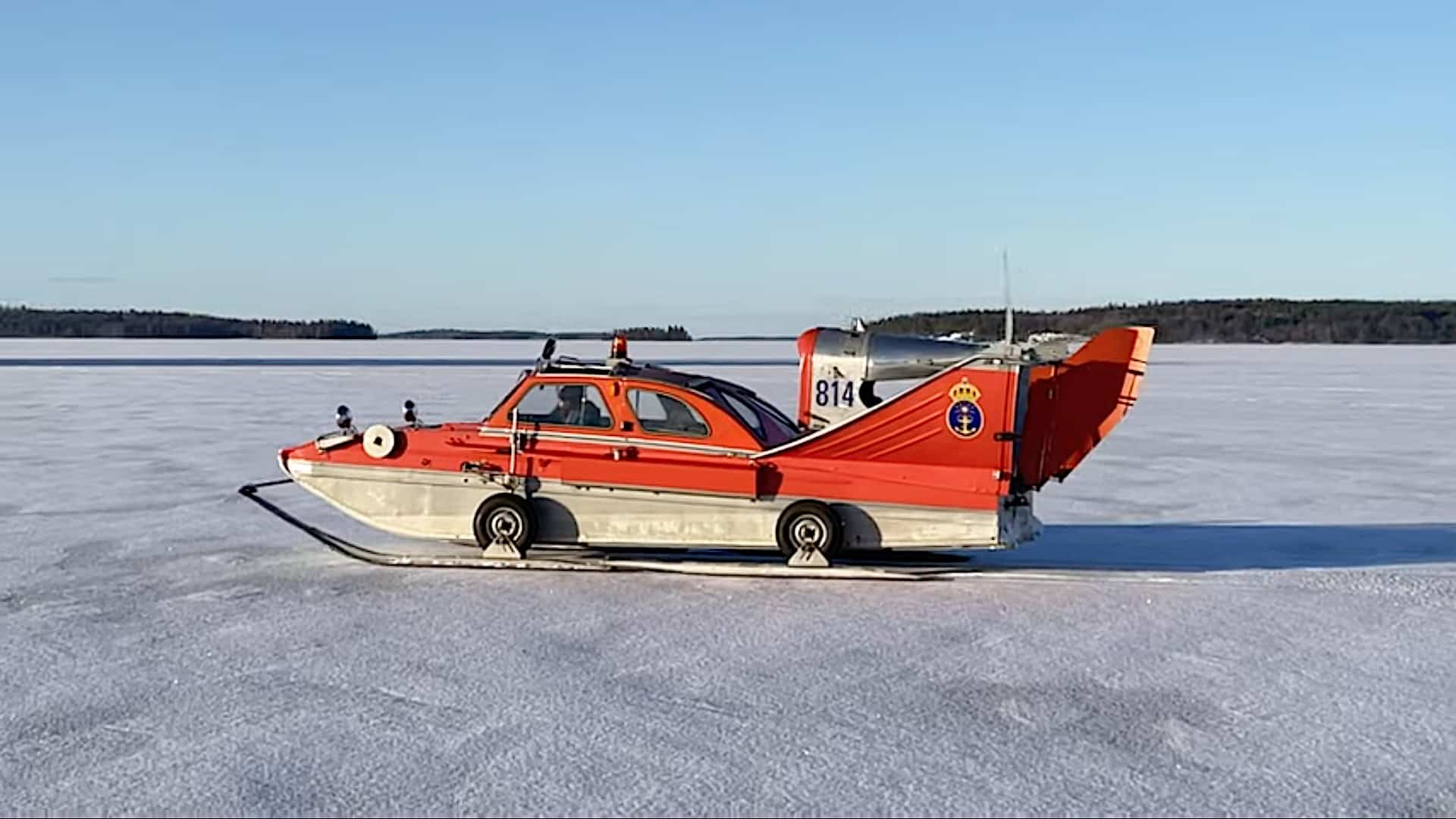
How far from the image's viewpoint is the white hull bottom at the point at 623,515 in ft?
23.1

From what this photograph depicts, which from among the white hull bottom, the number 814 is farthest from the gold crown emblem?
the number 814

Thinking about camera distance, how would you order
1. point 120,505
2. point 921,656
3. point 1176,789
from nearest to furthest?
point 1176,789 < point 921,656 < point 120,505

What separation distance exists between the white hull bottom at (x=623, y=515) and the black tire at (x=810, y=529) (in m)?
0.05

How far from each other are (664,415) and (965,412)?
1.71 metres

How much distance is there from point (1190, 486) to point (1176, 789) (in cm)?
760

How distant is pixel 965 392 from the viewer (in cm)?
706

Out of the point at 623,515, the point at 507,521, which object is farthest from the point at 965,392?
the point at 507,521

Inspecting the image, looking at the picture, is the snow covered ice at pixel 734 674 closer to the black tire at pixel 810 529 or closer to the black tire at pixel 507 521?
the black tire at pixel 810 529

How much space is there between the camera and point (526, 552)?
741 cm

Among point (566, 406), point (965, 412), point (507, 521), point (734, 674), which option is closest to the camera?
point (734, 674)

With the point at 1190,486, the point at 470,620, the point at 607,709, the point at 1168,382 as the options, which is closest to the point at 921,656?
the point at 607,709

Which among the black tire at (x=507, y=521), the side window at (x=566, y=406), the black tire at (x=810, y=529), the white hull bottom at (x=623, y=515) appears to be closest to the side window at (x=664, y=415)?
the side window at (x=566, y=406)

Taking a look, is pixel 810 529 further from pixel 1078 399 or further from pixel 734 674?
pixel 734 674

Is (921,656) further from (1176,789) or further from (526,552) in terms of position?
(526,552)
